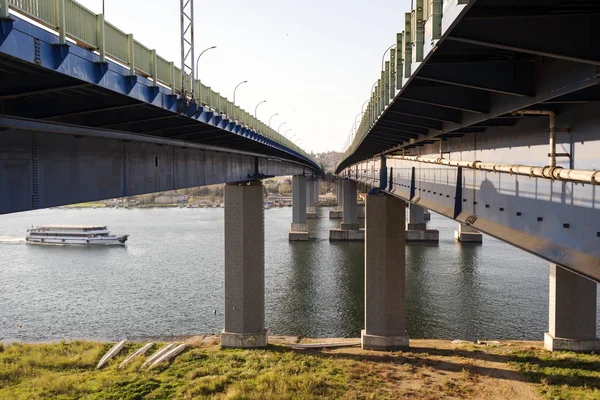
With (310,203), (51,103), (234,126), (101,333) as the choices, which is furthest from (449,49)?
(310,203)

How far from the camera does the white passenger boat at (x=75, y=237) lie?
59.6 m

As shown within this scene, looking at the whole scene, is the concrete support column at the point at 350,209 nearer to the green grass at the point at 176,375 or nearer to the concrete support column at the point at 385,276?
the concrete support column at the point at 385,276

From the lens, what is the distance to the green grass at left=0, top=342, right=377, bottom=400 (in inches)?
671

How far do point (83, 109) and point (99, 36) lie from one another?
1.84 metres

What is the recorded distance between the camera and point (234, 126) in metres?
19.3

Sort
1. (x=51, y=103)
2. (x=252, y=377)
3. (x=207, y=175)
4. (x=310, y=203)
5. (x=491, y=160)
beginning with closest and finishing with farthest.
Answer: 1. (x=51, y=103)
2. (x=491, y=160)
3. (x=252, y=377)
4. (x=207, y=175)
5. (x=310, y=203)

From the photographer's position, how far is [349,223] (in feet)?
207

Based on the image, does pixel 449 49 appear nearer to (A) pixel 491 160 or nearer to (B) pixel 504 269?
(A) pixel 491 160

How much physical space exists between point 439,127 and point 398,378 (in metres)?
10.3

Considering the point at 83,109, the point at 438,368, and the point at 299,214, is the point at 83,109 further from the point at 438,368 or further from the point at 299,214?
the point at 299,214

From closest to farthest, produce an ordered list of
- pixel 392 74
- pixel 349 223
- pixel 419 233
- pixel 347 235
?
pixel 392 74, pixel 419 233, pixel 347 235, pixel 349 223

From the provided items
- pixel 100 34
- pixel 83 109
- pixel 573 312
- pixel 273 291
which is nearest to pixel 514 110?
pixel 100 34

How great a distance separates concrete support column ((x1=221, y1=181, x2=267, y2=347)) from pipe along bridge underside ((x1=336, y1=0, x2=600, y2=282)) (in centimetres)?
1341

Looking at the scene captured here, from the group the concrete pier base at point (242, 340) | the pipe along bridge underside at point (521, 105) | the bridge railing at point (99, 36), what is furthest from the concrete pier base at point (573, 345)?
the bridge railing at point (99, 36)
